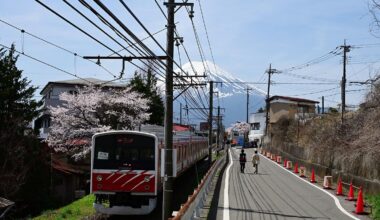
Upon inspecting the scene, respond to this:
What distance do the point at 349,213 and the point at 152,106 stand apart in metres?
43.7

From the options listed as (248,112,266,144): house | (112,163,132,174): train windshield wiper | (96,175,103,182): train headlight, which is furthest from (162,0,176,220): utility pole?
(248,112,266,144): house

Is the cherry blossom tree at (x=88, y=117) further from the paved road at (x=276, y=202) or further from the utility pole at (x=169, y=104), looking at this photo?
the utility pole at (x=169, y=104)

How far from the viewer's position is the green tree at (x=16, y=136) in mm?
30500

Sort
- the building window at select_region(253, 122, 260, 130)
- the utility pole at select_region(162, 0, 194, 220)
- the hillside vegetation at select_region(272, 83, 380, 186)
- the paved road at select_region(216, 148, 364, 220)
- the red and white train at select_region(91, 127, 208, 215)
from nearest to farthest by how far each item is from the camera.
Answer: the utility pole at select_region(162, 0, 194, 220) → the paved road at select_region(216, 148, 364, 220) → the red and white train at select_region(91, 127, 208, 215) → the hillside vegetation at select_region(272, 83, 380, 186) → the building window at select_region(253, 122, 260, 130)

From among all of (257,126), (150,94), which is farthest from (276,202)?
(257,126)

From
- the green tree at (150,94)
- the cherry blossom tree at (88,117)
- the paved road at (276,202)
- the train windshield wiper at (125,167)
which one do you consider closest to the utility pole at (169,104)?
the paved road at (276,202)

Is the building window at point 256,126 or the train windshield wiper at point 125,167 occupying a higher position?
the building window at point 256,126

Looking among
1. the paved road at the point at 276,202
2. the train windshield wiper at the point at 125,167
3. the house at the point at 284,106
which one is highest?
the house at the point at 284,106

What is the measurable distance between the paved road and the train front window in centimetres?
318

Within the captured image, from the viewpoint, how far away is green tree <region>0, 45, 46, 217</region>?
3050cm

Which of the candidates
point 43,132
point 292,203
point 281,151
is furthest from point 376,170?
point 43,132

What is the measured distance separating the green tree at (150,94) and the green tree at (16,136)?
1781 cm

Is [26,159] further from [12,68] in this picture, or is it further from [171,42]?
Answer: [171,42]

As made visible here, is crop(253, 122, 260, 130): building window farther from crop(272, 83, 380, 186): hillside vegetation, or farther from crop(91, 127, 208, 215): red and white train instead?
crop(91, 127, 208, 215): red and white train
